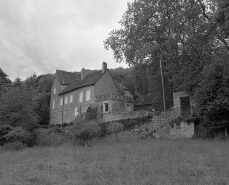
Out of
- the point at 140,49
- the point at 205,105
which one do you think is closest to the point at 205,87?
the point at 205,105

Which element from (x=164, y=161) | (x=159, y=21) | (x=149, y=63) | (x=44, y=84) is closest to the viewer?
(x=164, y=161)

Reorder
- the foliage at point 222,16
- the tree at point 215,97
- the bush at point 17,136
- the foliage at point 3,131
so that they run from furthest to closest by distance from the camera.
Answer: the foliage at point 3,131 < the bush at point 17,136 < the tree at point 215,97 < the foliage at point 222,16

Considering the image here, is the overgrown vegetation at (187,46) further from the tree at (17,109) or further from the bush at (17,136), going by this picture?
the bush at (17,136)

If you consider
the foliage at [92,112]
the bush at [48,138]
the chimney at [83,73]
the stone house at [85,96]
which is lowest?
the bush at [48,138]

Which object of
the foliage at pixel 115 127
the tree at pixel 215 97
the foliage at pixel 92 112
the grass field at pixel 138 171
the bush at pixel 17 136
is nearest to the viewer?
the grass field at pixel 138 171

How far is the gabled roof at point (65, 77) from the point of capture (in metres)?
36.3

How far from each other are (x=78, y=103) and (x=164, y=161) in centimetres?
2278

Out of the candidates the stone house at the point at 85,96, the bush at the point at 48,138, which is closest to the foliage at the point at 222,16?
the stone house at the point at 85,96

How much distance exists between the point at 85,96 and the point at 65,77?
8889mm

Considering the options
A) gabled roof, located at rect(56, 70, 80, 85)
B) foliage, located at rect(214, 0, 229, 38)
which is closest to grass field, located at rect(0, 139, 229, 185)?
foliage, located at rect(214, 0, 229, 38)

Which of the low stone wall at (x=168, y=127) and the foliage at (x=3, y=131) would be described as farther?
the foliage at (x=3, y=131)

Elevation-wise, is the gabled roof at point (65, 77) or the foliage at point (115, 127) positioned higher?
the gabled roof at point (65, 77)

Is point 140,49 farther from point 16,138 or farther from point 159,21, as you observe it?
point 16,138

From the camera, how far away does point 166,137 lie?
17953 millimetres
